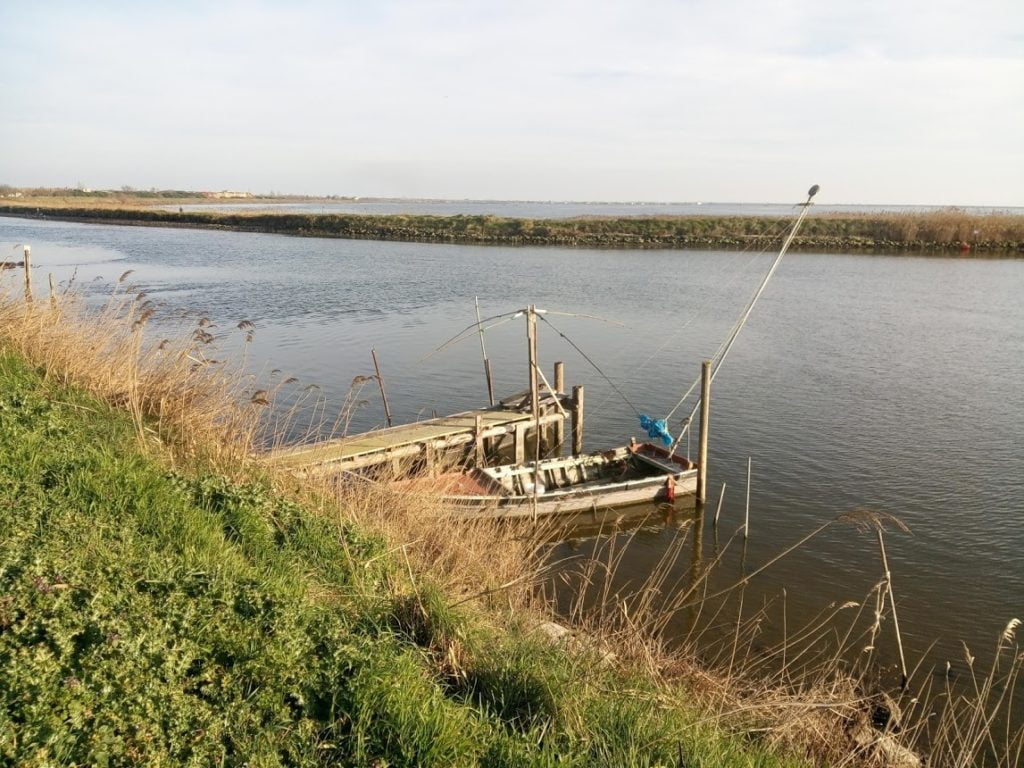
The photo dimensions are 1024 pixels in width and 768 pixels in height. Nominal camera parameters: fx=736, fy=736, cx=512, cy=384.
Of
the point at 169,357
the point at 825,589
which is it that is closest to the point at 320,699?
the point at 169,357

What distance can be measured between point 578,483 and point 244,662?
11.3m

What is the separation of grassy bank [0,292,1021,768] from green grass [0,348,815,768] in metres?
0.01

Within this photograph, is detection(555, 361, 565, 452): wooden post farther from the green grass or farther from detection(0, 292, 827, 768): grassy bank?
the green grass

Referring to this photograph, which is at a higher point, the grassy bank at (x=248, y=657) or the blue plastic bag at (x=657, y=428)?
the grassy bank at (x=248, y=657)

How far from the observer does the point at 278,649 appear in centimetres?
434

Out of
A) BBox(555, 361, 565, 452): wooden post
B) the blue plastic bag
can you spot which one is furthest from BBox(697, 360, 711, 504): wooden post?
BBox(555, 361, 565, 452): wooden post

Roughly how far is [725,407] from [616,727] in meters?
16.4

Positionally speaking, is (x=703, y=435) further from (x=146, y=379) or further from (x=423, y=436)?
(x=146, y=379)

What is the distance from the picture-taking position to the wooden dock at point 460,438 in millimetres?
13336

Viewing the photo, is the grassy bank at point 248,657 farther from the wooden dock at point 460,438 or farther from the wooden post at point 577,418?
the wooden post at point 577,418

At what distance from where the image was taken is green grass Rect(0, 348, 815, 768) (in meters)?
3.71

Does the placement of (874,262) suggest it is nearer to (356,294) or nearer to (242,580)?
(356,294)

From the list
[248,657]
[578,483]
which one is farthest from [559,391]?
[248,657]

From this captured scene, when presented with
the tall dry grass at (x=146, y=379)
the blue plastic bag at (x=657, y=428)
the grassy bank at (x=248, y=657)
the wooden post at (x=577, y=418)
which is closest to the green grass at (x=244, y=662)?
the grassy bank at (x=248, y=657)
